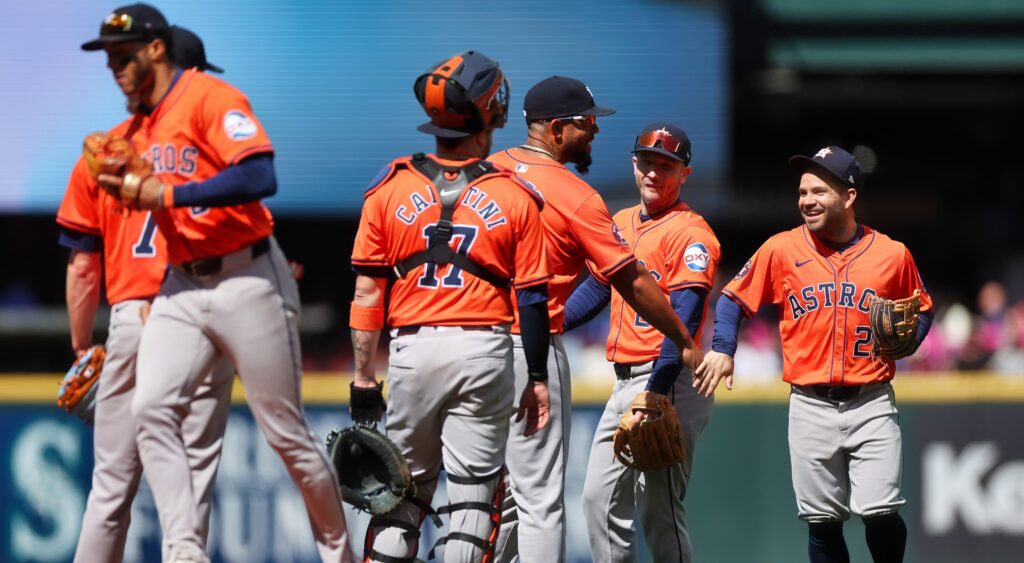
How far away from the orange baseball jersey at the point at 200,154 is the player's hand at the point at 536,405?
115cm

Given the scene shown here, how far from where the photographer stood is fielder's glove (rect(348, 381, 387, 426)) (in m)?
5.14

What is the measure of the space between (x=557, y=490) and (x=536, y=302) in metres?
0.83

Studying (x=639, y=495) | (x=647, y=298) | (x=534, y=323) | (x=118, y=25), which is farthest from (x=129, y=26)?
(x=639, y=495)

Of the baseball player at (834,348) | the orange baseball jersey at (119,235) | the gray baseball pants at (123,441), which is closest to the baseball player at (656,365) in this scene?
the baseball player at (834,348)

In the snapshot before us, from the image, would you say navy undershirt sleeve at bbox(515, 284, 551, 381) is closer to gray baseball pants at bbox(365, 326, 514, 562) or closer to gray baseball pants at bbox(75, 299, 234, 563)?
gray baseball pants at bbox(365, 326, 514, 562)

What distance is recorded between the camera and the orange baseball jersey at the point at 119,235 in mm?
5125

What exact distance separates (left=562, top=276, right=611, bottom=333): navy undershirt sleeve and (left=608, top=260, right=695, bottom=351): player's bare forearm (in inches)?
34.6

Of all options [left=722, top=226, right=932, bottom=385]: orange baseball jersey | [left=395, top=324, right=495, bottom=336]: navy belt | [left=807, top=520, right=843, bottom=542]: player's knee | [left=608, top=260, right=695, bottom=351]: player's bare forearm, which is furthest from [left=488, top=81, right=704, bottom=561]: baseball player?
[left=807, top=520, right=843, bottom=542]: player's knee

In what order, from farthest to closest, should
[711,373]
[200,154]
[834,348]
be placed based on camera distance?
[834,348] < [711,373] < [200,154]

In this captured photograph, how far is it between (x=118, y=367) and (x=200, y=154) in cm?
88

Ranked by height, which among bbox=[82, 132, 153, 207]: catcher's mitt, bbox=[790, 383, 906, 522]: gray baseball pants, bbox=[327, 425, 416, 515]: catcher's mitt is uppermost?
bbox=[82, 132, 153, 207]: catcher's mitt

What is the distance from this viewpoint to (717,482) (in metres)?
8.78

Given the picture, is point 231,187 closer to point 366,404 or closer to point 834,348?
point 366,404

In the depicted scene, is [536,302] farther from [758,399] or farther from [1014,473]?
[1014,473]
